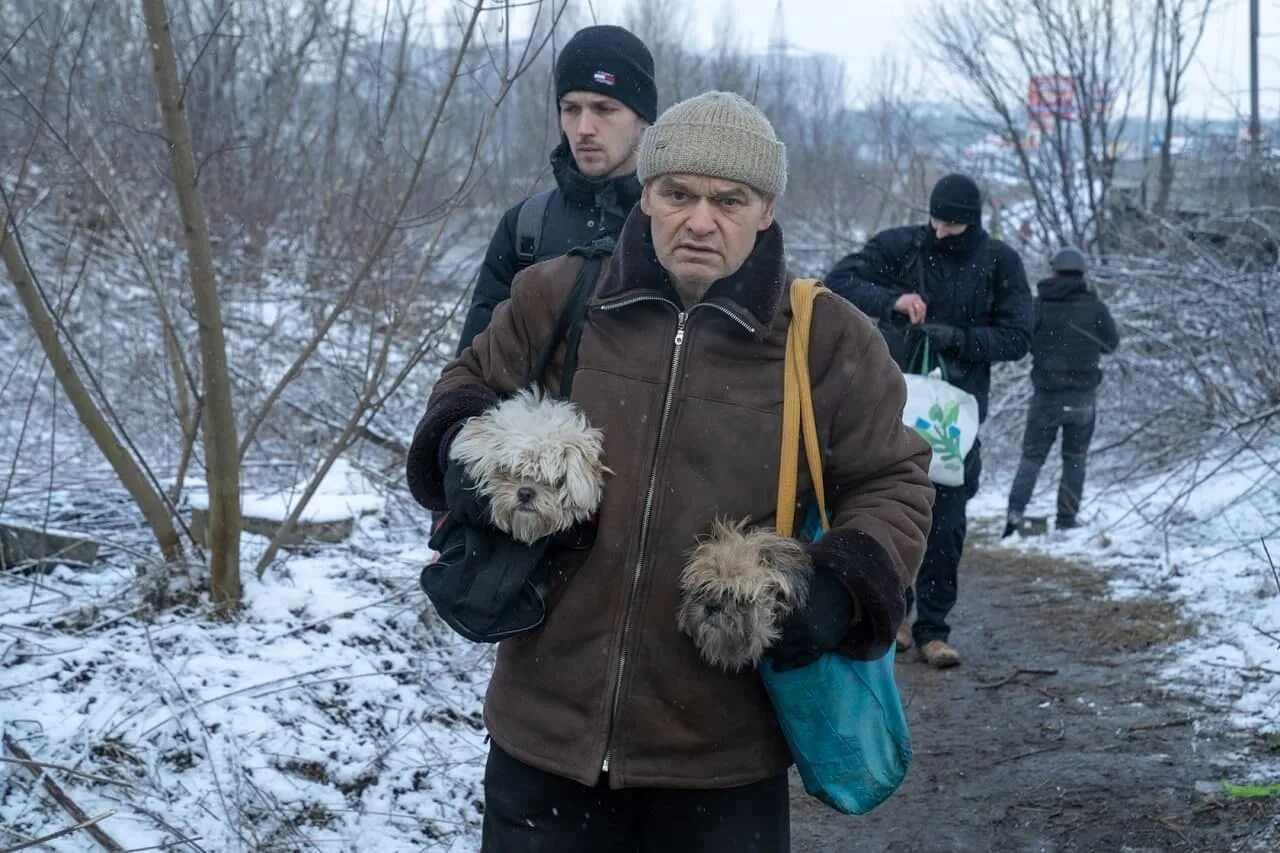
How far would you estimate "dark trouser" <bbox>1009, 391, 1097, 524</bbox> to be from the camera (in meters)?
9.64

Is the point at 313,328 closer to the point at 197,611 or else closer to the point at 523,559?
the point at 197,611

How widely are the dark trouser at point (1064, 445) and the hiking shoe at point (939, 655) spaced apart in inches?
160

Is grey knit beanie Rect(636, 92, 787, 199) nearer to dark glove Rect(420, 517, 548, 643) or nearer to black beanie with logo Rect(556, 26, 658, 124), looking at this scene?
dark glove Rect(420, 517, 548, 643)

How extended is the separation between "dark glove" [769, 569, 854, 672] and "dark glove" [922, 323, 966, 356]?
3.35 meters

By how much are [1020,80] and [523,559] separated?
47.4ft

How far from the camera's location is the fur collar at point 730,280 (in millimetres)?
2314

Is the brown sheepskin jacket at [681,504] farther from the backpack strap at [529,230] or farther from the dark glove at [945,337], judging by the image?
the dark glove at [945,337]

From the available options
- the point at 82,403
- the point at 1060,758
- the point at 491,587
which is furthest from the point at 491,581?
the point at 1060,758

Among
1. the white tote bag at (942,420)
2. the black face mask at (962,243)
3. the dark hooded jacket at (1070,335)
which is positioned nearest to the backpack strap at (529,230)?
the white tote bag at (942,420)

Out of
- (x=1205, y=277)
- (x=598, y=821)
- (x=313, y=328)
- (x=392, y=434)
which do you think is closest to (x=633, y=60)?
(x=598, y=821)

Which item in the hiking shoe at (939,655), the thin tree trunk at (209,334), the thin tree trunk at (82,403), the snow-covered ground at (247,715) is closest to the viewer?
the snow-covered ground at (247,715)

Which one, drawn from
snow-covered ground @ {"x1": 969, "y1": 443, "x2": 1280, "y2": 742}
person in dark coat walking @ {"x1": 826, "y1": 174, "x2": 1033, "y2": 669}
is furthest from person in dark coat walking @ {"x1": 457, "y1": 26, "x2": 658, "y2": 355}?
snow-covered ground @ {"x1": 969, "y1": 443, "x2": 1280, "y2": 742}

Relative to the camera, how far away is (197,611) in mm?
4758

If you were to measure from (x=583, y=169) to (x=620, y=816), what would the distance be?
1.95 m
